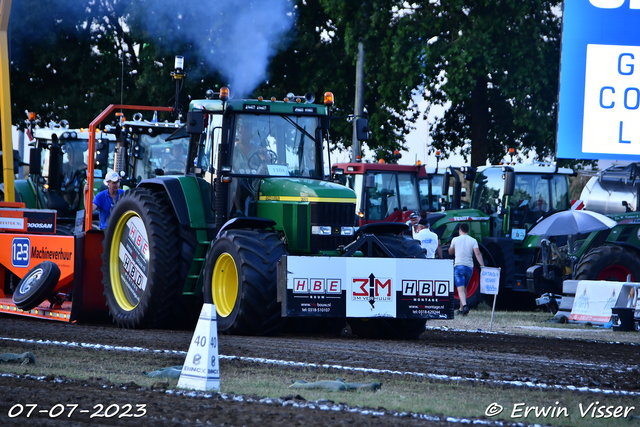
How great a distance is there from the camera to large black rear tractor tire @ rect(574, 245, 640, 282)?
16203mm

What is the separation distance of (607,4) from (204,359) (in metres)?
11.3

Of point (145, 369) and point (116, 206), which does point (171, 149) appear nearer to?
point (116, 206)

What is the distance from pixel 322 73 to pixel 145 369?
23113mm

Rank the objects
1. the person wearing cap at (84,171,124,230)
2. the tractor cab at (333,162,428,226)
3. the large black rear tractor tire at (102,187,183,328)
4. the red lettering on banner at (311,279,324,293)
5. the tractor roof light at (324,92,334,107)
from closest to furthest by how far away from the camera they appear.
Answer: the red lettering on banner at (311,279,324,293)
the large black rear tractor tire at (102,187,183,328)
the tractor roof light at (324,92,334,107)
the person wearing cap at (84,171,124,230)
the tractor cab at (333,162,428,226)

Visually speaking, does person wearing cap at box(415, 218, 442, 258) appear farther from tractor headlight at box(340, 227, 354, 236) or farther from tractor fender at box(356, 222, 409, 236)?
tractor headlight at box(340, 227, 354, 236)

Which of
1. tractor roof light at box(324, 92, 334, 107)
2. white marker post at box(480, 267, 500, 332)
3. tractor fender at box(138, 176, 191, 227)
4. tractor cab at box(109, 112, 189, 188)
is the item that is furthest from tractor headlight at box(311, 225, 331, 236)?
tractor cab at box(109, 112, 189, 188)

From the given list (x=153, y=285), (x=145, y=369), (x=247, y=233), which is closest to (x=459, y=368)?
(x=145, y=369)

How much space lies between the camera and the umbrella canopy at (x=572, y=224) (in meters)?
16.2

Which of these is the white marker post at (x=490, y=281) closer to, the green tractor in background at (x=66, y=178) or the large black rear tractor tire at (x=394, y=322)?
the large black rear tractor tire at (x=394, y=322)

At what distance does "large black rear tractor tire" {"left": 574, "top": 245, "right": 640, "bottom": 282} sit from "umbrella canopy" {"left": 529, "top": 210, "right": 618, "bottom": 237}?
0.41 m

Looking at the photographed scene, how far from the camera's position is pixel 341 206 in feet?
37.0

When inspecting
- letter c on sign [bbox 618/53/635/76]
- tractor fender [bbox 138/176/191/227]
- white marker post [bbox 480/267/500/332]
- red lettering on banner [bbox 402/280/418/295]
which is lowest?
white marker post [bbox 480/267/500/332]

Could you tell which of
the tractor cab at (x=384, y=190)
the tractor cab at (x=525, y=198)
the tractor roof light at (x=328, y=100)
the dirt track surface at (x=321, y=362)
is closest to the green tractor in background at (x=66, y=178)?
the tractor cab at (x=384, y=190)

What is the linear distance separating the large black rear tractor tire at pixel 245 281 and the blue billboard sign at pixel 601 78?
22.2ft
